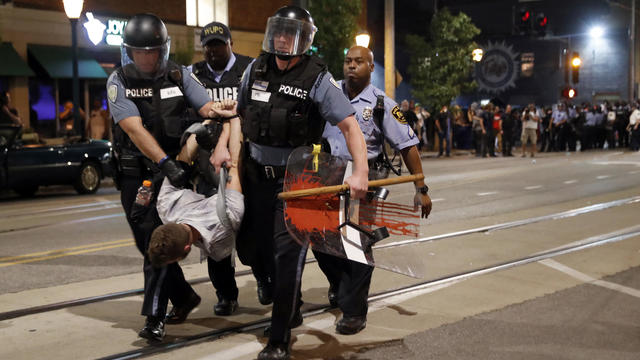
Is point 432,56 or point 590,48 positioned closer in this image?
point 432,56

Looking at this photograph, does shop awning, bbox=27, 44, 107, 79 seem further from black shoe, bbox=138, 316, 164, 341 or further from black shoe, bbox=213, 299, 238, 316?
black shoe, bbox=138, 316, 164, 341

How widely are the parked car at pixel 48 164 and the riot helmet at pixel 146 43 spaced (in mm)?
9910

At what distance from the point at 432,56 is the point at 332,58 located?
291 inches

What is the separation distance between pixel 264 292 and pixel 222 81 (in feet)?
5.80

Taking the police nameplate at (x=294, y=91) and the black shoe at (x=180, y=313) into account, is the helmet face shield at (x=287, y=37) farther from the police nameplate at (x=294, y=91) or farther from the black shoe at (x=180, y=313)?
the black shoe at (x=180, y=313)

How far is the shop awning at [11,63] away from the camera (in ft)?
72.3

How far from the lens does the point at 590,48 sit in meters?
54.6

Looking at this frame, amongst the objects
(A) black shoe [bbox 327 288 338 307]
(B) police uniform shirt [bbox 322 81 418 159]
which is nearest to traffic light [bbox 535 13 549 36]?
(B) police uniform shirt [bbox 322 81 418 159]

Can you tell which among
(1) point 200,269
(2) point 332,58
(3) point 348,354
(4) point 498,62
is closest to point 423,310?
(3) point 348,354

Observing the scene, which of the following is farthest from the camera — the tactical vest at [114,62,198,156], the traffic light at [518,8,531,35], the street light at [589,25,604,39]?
the street light at [589,25,604,39]

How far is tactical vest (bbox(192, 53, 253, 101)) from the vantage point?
21.5ft

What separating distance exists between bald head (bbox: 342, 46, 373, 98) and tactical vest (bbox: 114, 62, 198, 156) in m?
1.32

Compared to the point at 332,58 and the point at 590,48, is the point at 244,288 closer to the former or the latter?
the point at 332,58

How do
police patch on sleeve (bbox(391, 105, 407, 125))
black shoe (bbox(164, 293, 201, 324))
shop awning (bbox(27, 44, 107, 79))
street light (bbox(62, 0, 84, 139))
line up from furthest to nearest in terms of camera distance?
shop awning (bbox(27, 44, 107, 79)), street light (bbox(62, 0, 84, 139)), police patch on sleeve (bbox(391, 105, 407, 125)), black shoe (bbox(164, 293, 201, 324))
